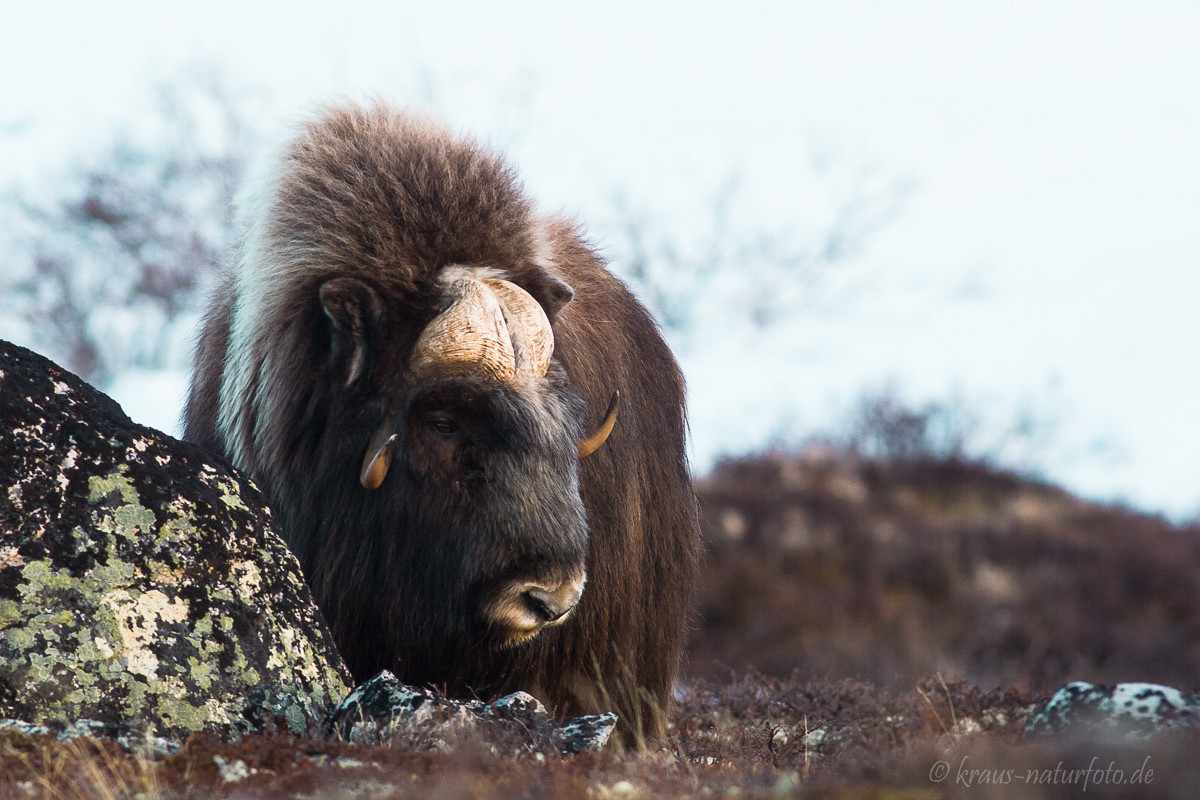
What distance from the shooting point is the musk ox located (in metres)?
3.42

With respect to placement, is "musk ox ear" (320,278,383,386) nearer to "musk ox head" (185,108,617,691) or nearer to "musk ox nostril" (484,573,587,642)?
"musk ox head" (185,108,617,691)

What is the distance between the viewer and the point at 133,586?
273 centimetres

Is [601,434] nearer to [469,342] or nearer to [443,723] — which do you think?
[469,342]

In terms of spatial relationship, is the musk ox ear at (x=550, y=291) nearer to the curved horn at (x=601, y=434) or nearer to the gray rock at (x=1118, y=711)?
the curved horn at (x=601, y=434)

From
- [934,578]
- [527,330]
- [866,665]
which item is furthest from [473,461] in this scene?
[934,578]

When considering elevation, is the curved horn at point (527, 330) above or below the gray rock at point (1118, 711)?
above

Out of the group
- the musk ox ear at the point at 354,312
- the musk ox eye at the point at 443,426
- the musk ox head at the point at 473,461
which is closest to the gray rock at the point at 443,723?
the musk ox head at the point at 473,461

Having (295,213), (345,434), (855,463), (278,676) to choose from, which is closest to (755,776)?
(278,676)

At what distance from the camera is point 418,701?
2.66 meters

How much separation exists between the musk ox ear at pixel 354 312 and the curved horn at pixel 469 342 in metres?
0.15

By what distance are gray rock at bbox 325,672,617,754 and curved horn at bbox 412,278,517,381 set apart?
3.19ft

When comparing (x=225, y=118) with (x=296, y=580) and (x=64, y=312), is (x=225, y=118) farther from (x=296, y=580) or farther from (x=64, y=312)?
(x=296, y=580)

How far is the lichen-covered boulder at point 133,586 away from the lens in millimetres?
2594

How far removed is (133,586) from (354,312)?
1.12 m
